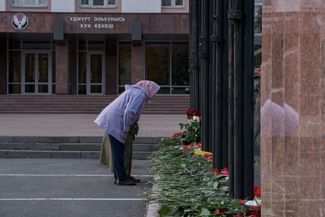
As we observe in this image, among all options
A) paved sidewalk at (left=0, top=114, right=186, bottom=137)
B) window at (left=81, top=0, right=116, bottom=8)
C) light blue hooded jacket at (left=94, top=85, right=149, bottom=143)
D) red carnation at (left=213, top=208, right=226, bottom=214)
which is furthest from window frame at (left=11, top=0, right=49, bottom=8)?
red carnation at (left=213, top=208, right=226, bottom=214)

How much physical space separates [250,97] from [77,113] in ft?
86.3

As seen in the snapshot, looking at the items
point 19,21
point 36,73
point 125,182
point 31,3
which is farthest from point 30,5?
point 125,182

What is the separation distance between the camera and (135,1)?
36906 millimetres

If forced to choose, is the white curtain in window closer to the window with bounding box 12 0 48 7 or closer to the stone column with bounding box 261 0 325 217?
the window with bounding box 12 0 48 7

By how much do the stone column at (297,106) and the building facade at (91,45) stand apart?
109 ft

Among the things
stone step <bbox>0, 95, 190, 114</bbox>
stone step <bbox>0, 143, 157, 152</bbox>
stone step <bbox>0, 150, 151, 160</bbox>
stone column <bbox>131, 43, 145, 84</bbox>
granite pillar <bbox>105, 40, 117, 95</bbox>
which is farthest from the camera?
granite pillar <bbox>105, 40, 117, 95</bbox>

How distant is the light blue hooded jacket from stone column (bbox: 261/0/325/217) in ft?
23.0

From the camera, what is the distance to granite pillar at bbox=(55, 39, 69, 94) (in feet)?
119

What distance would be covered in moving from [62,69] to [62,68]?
0.18ft

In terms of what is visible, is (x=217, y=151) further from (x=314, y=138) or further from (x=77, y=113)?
(x=77, y=113)

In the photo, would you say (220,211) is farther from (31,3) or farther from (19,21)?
(31,3)

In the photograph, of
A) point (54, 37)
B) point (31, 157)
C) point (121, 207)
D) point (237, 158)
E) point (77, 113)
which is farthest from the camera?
point (54, 37)

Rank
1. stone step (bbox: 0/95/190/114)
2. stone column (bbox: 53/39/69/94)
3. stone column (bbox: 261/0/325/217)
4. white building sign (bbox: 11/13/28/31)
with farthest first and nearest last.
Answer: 1. stone column (bbox: 53/39/69/94)
2. white building sign (bbox: 11/13/28/31)
3. stone step (bbox: 0/95/190/114)
4. stone column (bbox: 261/0/325/217)

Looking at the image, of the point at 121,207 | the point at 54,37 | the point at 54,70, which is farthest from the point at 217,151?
the point at 54,70
